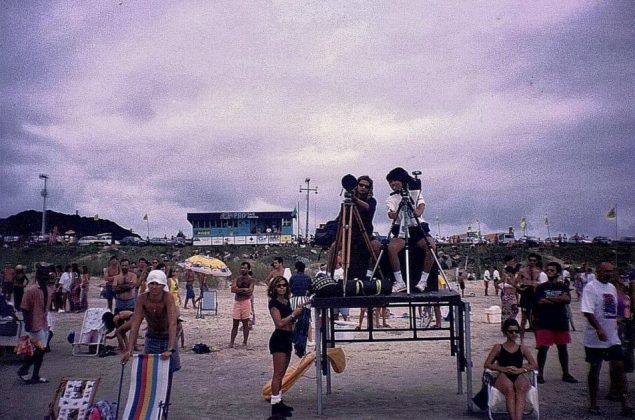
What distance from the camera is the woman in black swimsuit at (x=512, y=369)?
6643mm

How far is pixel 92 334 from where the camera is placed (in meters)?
12.2

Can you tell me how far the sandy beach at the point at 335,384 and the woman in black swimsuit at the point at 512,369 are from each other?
2.37ft

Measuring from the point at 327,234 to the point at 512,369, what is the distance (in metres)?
2.96

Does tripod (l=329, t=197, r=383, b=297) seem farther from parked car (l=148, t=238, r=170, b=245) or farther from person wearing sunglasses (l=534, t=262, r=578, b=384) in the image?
parked car (l=148, t=238, r=170, b=245)

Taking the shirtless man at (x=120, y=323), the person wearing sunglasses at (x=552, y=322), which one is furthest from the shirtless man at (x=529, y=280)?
the shirtless man at (x=120, y=323)

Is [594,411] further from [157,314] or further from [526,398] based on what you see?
[157,314]

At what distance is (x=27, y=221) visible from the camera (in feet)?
321

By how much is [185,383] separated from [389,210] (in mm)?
4472

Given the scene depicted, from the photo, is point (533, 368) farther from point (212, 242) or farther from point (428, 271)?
point (212, 242)

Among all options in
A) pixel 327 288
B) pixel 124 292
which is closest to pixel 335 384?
pixel 327 288

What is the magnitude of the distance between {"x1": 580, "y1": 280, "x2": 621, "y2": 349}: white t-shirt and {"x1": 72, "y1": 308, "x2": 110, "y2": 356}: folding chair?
9247 millimetres

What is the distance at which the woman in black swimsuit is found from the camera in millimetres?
6643

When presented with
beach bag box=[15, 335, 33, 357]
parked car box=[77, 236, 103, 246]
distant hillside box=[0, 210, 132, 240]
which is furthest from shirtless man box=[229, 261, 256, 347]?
distant hillside box=[0, 210, 132, 240]

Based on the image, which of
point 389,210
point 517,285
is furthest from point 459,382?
point 517,285
